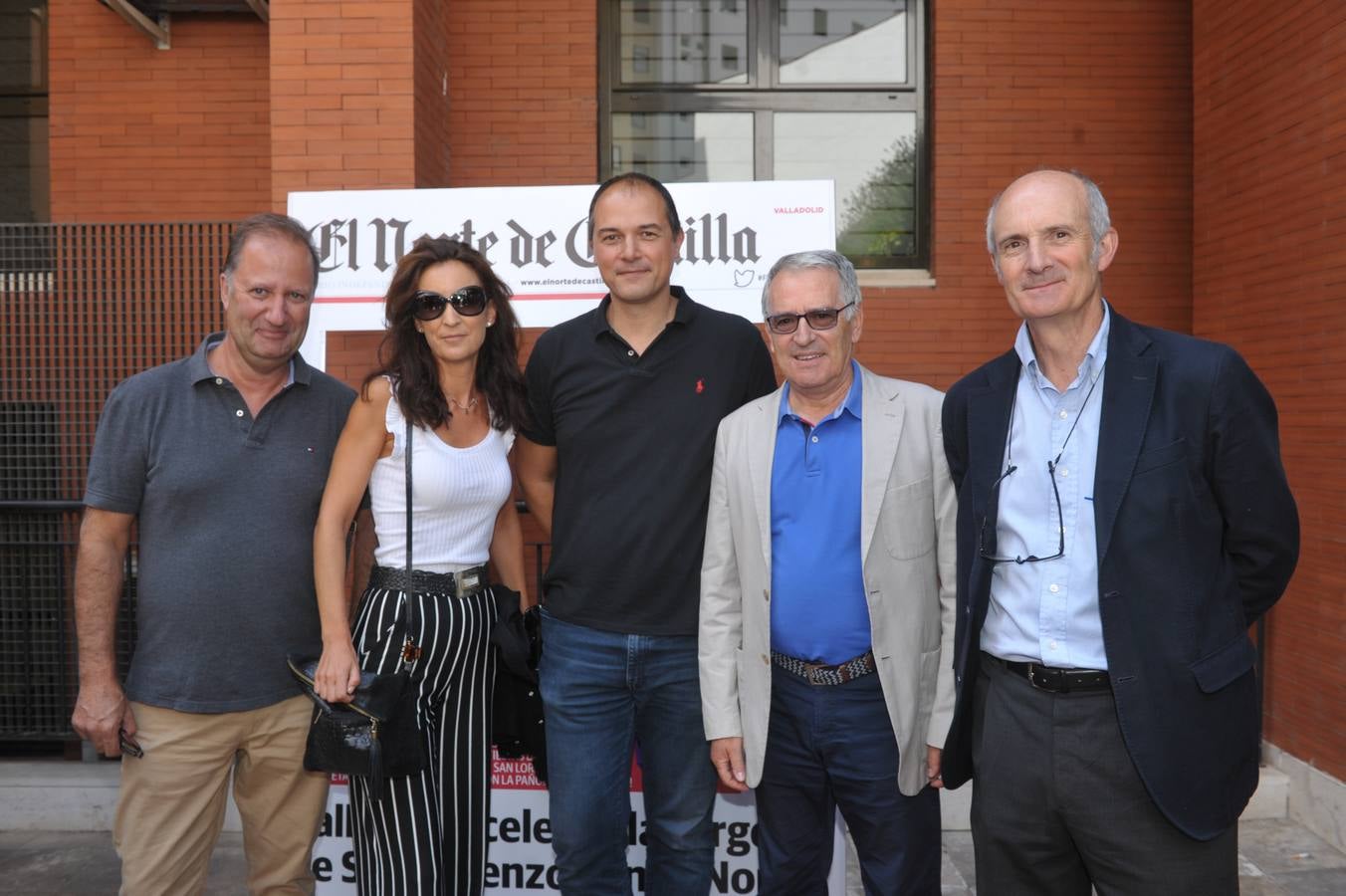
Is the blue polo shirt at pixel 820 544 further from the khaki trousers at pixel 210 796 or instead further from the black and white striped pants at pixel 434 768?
the khaki trousers at pixel 210 796

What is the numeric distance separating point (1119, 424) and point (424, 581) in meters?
1.81

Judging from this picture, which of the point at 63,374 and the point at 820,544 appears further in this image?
the point at 63,374

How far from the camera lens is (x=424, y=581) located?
111 inches

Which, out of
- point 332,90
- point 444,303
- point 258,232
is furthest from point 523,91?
point 444,303

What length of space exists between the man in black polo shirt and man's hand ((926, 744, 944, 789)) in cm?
64

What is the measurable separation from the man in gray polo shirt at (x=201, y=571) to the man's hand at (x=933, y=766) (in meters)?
1.75

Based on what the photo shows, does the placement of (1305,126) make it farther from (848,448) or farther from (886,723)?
(886,723)

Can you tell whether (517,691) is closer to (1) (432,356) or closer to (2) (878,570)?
(1) (432,356)

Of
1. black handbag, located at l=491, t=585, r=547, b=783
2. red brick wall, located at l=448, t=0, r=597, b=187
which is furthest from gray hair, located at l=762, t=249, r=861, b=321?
red brick wall, located at l=448, t=0, r=597, b=187

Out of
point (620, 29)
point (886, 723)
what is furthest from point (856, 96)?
point (886, 723)

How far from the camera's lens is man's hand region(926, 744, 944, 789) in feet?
8.88

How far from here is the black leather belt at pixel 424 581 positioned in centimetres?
281

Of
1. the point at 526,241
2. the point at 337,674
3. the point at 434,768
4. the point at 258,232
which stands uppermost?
the point at 526,241

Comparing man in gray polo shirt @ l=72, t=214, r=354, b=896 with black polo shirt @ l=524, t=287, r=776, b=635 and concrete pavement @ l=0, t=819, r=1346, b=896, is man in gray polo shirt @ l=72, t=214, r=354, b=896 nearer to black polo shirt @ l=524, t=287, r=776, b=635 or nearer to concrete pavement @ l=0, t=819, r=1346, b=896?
black polo shirt @ l=524, t=287, r=776, b=635
